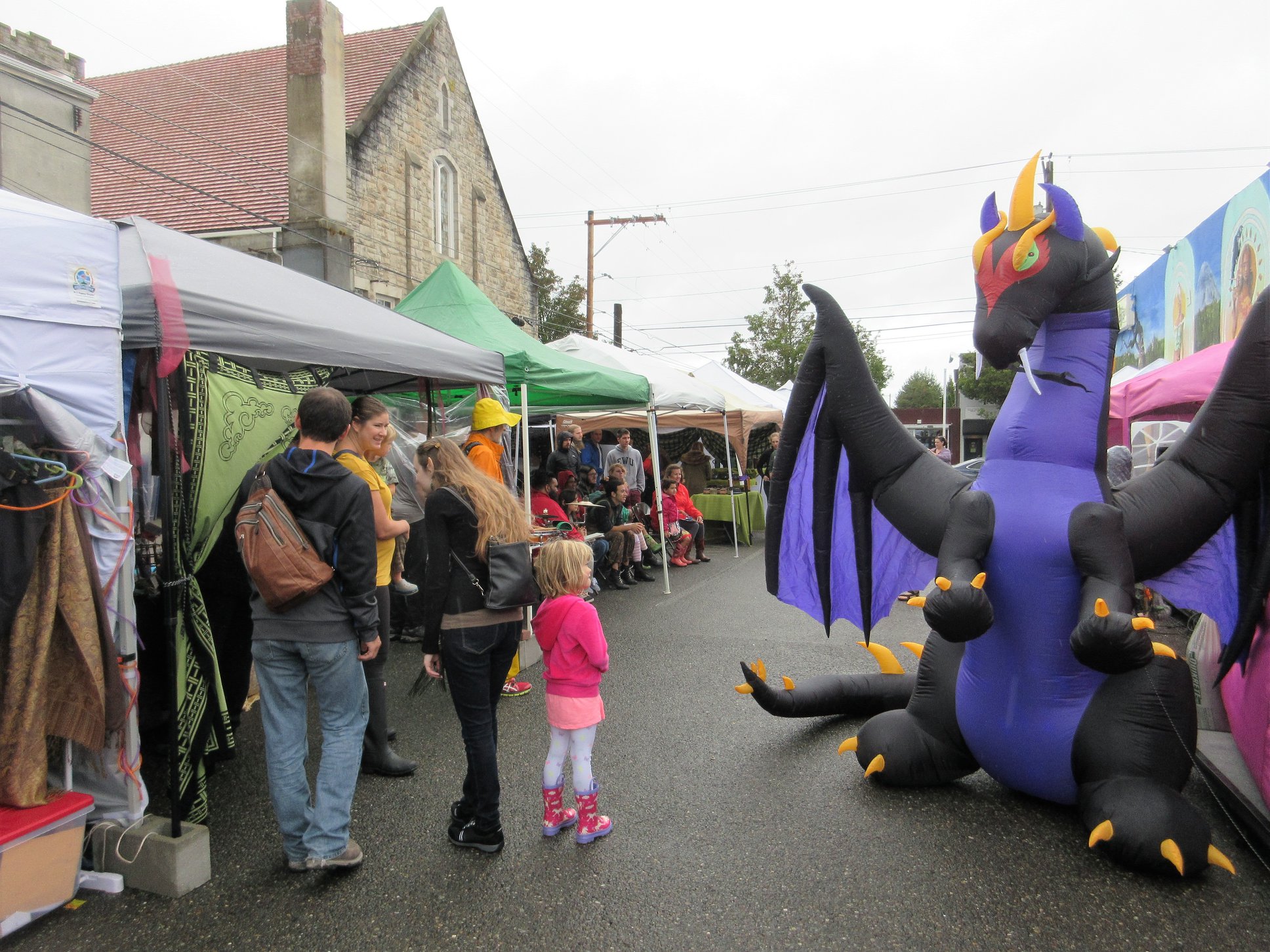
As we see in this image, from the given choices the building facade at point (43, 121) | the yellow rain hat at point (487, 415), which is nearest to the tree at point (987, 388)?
the building facade at point (43, 121)

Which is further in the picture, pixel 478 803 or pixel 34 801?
pixel 478 803

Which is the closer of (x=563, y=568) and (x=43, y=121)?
(x=563, y=568)

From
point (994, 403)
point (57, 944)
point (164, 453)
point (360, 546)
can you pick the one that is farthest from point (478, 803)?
point (994, 403)

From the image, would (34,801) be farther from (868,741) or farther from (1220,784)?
(1220,784)

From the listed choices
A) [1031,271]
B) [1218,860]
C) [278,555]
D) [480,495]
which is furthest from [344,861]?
[1031,271]

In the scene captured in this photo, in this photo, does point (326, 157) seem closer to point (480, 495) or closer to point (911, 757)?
point (480, 495)

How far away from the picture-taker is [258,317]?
133 inches

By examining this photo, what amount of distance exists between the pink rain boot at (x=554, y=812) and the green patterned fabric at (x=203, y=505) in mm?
1272

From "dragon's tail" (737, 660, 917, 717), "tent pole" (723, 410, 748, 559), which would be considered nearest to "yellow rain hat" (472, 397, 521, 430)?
"dragon's tail" (737, 660, 917, 717)

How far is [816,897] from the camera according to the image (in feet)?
8.98

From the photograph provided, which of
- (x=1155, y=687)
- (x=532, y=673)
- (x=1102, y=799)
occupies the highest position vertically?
(x=1155, y=687)

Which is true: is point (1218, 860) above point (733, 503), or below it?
below

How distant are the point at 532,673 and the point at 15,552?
333cm

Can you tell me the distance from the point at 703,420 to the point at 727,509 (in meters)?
1.53
